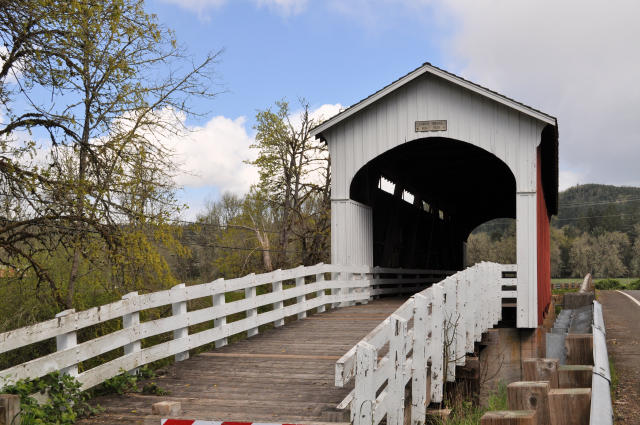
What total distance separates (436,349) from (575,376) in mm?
2607

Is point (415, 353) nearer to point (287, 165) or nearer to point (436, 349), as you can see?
point (436, 349)

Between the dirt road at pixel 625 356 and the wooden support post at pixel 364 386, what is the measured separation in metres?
2.10

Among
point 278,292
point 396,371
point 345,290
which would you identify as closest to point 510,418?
point 396,371

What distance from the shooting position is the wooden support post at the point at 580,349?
209 inches

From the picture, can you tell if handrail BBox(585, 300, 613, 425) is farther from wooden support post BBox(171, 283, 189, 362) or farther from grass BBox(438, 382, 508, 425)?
wooden support post BBox(171, 283, 189, 362)

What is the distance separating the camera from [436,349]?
23.1ft

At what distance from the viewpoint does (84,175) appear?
457 inches

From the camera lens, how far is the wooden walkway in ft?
17.9

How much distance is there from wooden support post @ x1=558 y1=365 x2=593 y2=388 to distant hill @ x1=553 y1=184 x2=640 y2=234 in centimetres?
11267

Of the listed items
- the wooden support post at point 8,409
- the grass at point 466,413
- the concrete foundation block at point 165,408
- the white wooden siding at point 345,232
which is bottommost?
the grass at point 466,413

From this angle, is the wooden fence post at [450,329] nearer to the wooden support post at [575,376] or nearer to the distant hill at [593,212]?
the wooden support post at [575,376]

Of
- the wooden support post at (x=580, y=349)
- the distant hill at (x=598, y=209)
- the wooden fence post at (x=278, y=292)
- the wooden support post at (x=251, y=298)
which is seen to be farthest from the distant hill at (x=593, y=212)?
the wooden support post at (x=580, y=349)

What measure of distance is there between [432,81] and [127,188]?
635cm

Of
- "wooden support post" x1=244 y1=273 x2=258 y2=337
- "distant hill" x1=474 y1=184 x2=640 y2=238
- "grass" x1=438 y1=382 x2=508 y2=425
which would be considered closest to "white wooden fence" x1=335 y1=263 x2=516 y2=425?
"grass" x1=438 y1=382 x2=508 y2=425
